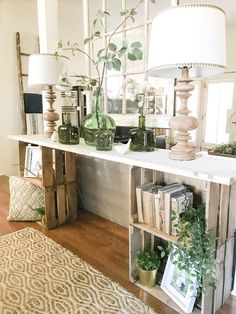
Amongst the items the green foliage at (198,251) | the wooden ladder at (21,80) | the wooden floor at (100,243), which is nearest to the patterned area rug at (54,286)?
the wooden floor at (100,243)

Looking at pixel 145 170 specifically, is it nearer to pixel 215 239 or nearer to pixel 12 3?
pixel 215 239

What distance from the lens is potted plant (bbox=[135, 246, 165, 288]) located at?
1526mm

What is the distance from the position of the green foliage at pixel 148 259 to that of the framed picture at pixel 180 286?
75 mm

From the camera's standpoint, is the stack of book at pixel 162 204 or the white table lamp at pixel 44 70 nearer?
the stack of book at pixel 162 204

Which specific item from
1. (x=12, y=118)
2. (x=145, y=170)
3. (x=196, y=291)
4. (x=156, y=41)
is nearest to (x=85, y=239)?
(x=145, y=170)

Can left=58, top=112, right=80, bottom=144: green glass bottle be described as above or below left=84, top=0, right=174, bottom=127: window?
below

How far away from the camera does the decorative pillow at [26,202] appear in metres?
2.40

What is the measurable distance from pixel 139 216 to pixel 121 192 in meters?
0.76

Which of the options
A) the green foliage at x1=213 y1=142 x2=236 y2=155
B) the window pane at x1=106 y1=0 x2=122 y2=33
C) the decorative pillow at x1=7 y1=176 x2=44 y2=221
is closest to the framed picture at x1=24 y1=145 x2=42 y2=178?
the decorative pillow at x1=7 y1=176 x2=44 y2=221

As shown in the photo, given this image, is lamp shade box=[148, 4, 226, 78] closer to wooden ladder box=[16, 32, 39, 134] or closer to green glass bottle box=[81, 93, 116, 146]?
green glass bottle box=[81, 93, 116, 146]

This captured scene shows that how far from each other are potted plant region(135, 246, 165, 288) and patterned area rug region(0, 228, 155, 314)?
0.41ft

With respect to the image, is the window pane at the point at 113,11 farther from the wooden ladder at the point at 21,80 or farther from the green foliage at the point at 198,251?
the green foliage at the point at 198,251

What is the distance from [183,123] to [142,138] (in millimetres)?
362

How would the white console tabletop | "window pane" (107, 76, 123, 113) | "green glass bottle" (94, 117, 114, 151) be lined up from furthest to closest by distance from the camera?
1. "window pane" (107, 76, 123, 113)
2. "green glass bottle" (94, 117, 114, 151)
3. the white console tabletop
